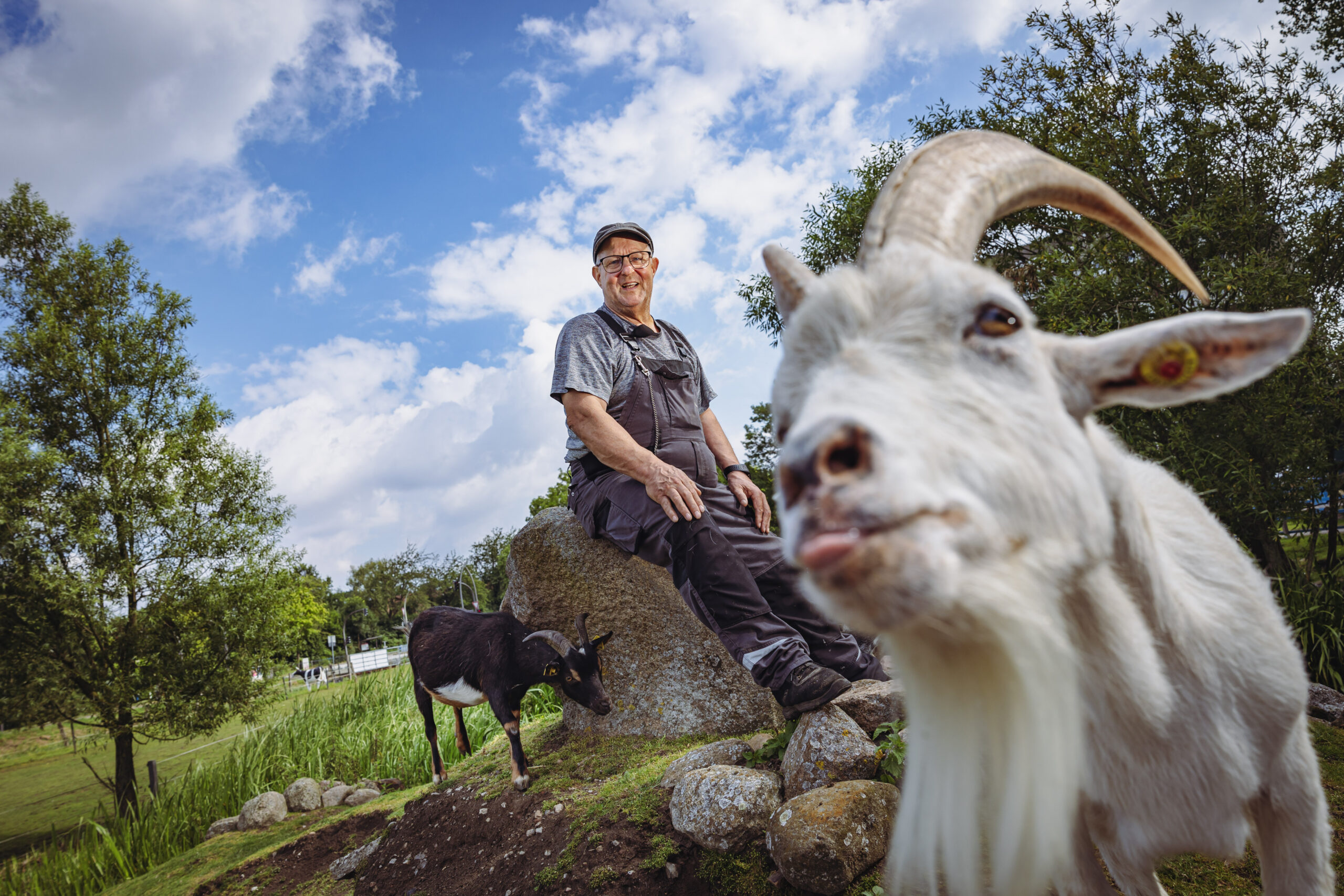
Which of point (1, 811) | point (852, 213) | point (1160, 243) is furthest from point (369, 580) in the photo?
point (1160, 243)

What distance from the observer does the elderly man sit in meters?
3.11

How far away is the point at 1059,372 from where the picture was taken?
1.21 m

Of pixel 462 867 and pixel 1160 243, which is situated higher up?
pixel 1160 243

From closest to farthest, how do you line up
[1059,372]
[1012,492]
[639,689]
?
[1012,492]
[1059,372]
[639,689]

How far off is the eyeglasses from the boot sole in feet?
8.54

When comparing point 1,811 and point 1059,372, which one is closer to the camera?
point 1059,372

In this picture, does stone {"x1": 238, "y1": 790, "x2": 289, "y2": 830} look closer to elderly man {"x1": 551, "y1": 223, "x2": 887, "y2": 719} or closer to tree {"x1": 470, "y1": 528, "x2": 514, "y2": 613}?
elderly man {"x1": 551, "y1": 223, "x2": 887, "y2": 719}

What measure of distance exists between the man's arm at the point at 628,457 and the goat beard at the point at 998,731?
83.8 inches

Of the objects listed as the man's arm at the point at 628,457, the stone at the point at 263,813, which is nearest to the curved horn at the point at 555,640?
the man's arm at the point at 628,457

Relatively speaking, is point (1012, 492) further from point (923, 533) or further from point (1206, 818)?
point (1206, 818)

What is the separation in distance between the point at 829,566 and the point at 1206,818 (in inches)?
46.2

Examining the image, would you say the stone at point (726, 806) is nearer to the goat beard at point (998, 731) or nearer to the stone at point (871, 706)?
the stone at point (871, 706)

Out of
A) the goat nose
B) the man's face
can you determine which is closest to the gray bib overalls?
the man's face

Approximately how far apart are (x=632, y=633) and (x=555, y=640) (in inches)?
24.4
